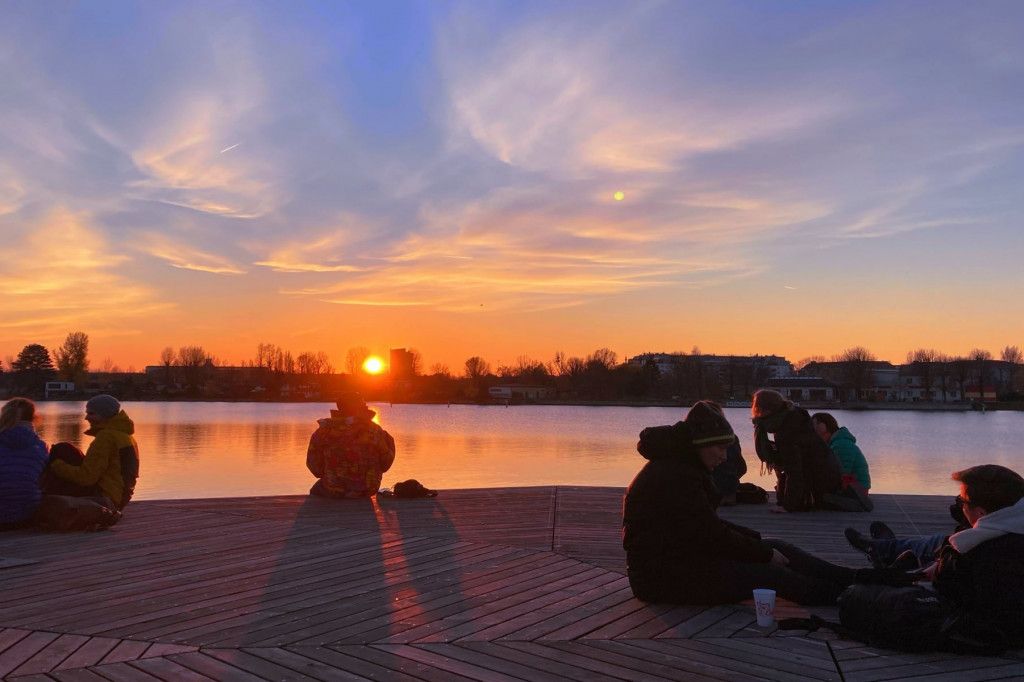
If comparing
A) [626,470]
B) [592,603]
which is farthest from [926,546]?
[626,470]

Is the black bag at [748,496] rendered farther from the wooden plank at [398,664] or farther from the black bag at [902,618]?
the wooden plank at [398,664]

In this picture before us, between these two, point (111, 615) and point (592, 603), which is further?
point (592, 603)

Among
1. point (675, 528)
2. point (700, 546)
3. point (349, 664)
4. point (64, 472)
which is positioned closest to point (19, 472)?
point (64, 472)

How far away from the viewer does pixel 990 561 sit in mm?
4246

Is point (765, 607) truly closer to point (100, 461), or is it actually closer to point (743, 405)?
point (100, 461)

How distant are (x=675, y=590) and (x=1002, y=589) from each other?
5.67 ft

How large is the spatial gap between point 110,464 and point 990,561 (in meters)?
7.47

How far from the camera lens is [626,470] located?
28609 mm

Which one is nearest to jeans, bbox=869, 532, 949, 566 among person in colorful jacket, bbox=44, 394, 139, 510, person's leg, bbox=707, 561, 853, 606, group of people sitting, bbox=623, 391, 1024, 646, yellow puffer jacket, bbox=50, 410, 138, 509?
group of people sitting, bbox=623, 391, 1024, 646

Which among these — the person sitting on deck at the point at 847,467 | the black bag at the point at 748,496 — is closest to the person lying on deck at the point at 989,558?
the person sitting on deck at the point at 847,467

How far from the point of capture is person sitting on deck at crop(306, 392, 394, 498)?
10180 mm

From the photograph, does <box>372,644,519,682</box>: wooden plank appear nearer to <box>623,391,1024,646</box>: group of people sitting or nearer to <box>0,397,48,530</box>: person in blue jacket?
<box>623,391,1024,646</box>: group of people sitting

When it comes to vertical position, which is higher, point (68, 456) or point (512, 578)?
point (68, 456)

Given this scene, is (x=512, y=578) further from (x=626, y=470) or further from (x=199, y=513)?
(x=626, y=470)
